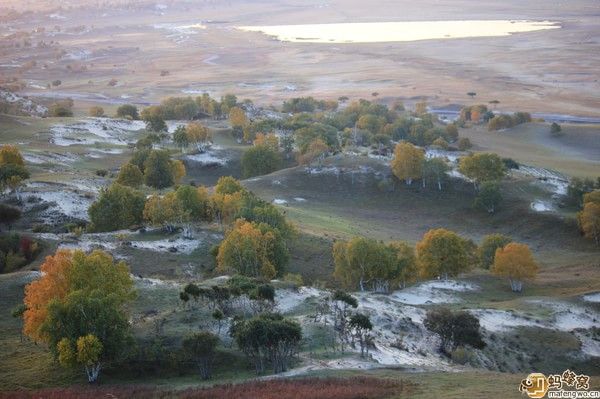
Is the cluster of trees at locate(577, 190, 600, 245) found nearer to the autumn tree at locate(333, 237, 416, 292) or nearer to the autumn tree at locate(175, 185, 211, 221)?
the autumn tree at locate(333, 237, 416, 292)

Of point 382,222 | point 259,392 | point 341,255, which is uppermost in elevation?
point 259,392

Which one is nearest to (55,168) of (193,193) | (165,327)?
(193,193)

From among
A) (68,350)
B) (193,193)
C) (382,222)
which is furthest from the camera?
(382,222)

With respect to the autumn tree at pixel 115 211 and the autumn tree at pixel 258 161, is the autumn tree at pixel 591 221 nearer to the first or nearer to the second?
the autumn tree at pixel 258 161

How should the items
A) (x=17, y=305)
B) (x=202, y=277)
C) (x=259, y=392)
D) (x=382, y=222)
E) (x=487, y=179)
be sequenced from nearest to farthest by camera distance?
(x=259, y=392) → (x=17, y=305) → (x=202, y=277) → (x=382, y=222) → (x=487, y=179)

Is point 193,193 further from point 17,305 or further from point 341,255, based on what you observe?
point 17,305

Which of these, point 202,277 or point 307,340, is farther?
point 202,277
